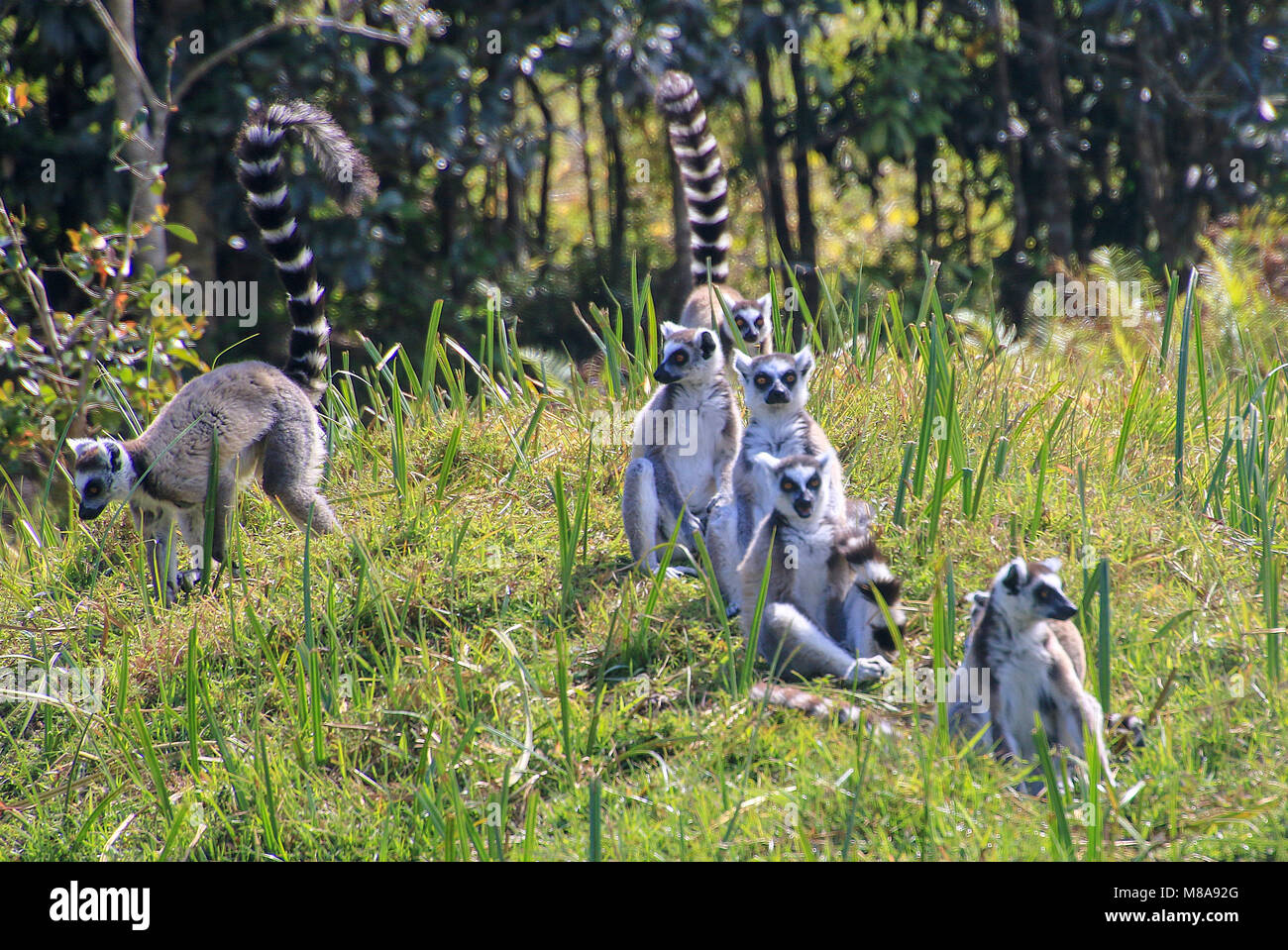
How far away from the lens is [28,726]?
3674mm

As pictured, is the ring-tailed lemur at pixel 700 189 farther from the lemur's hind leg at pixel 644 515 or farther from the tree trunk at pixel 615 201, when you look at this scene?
the tree trunk at pixel 615 201

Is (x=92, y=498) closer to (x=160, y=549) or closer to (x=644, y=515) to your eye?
(x=160, y=549)

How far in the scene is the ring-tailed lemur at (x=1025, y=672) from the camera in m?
2.54

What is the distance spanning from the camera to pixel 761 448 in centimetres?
362

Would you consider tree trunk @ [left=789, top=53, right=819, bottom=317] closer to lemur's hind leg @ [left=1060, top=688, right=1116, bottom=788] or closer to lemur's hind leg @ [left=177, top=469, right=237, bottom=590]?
lemur's hind leg @ [left=177, top=469, right=237, bottom=590]

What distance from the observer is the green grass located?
2602 mm

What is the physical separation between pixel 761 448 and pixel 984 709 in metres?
1.23

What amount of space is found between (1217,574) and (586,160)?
1009 centimetres

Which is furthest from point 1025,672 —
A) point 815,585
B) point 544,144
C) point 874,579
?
point 544,144

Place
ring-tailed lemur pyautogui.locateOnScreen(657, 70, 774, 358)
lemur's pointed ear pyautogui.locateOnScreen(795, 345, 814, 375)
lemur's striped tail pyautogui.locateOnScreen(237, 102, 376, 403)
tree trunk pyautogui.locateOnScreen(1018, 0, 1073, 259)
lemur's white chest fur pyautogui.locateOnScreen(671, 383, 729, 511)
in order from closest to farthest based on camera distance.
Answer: lemur's pointed ear pyautogui.locateOnScreen(795, 345, 814, 375) < lemur's white chest fur pyautogui.locateOnScreen(671, 383, 729, 511) < lemur's striped tail pyautogui.locateOnScreen(237, 102, 376, 403) < ring-tailed lemur pyautogui.locateOnScreen(657, 70, 774, 358) < tree trunk pyautogui.locateOnScreen(1018, 0, 1073, 259)

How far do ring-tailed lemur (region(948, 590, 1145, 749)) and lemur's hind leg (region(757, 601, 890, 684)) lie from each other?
0.33 metres

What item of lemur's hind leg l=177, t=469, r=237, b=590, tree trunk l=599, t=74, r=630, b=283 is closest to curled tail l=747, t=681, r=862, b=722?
lemur's hind leg l=177, t=469, r=237, b=590

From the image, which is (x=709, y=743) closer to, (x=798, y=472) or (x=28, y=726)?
(x=798, y=472)

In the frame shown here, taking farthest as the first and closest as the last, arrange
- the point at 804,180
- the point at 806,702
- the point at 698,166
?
the point at 804,180 → the point at 698,166 → the point at 806,702
